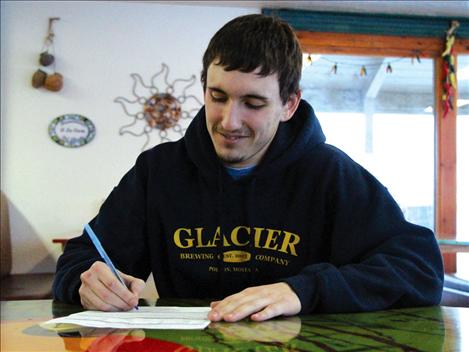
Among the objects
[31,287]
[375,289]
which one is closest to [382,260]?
[375,289]

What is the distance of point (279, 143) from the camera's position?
136 cm

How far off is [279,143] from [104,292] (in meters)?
0.60

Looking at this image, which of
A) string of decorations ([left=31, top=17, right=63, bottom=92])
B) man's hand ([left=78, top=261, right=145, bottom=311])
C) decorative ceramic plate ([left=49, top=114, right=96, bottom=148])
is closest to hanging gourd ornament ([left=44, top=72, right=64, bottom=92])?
string of decorations ([left=31, top=17, right=63, bottom=92])

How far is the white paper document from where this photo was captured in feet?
2.66

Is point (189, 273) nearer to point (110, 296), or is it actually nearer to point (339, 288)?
point (110, 296)

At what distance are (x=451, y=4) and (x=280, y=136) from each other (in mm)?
3438

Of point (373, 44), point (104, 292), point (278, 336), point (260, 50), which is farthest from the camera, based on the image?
point (373, 44)

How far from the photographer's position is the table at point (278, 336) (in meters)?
0.69

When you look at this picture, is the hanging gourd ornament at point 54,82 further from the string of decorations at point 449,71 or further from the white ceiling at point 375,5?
the string of decorations at point 449,71

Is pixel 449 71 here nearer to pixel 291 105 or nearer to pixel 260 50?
pixel 291 105

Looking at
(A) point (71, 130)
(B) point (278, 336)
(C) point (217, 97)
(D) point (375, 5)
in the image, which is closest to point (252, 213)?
(C) point (217, 97)

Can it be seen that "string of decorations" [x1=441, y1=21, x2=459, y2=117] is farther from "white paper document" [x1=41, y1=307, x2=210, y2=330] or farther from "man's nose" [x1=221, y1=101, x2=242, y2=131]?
"white paper document" [x1=41, y1=307, x2=210, y2=330]

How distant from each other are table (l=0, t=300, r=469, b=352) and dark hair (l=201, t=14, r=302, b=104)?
560 mm

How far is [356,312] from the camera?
975mm
